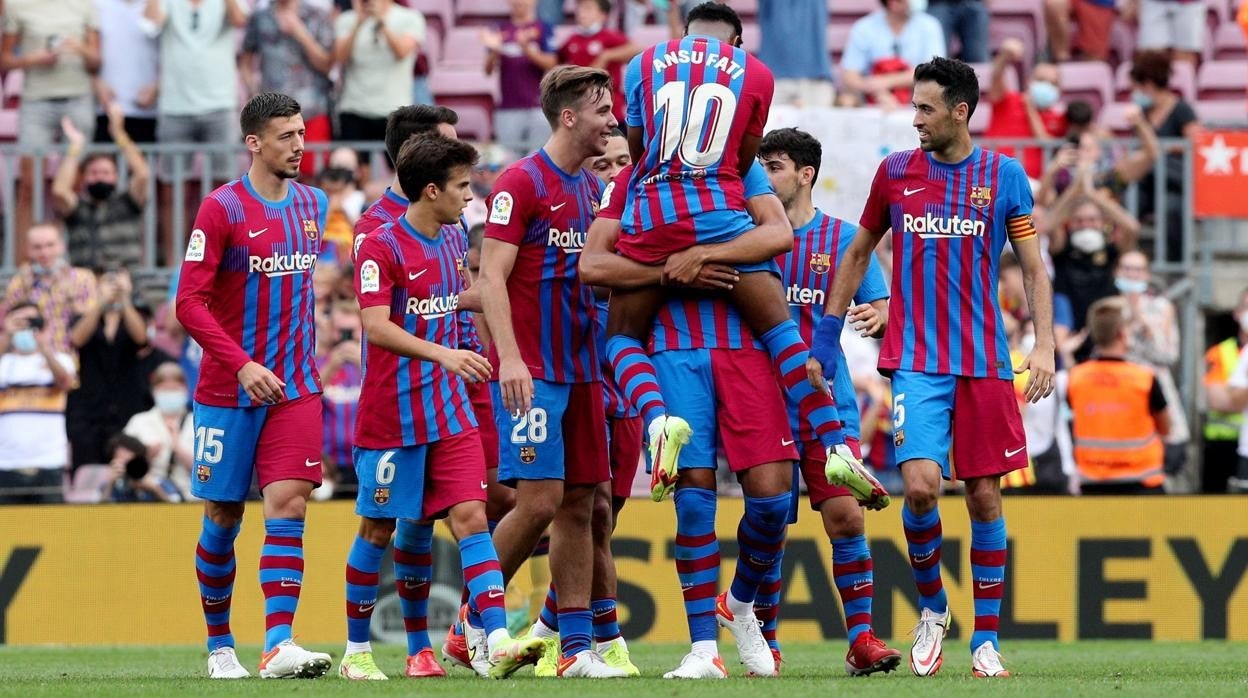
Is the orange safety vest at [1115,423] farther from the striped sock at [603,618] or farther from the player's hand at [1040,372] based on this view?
the striped sock at [603,618]

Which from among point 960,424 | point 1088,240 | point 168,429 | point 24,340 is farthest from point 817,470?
point 24,340

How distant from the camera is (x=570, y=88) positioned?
29.8 ft

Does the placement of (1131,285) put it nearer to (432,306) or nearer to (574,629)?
(574,629)

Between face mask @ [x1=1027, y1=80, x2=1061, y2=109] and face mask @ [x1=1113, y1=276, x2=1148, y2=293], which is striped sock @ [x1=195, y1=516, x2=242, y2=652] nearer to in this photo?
face mask @ [x1=1113, y1=276, x2=1148, y2=293]

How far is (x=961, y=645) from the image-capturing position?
13.5 m

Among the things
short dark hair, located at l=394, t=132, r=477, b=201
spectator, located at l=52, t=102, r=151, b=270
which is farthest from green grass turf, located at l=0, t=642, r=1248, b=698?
spectator, located at l=52, t=102, r=151, b=270

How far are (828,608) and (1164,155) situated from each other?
210 inches

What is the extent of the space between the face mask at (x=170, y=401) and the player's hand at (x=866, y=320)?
22.6ft

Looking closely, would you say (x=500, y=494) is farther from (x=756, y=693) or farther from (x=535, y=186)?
(x=756, y=693)

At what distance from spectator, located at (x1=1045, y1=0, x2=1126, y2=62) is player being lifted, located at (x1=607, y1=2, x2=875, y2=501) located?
1122cm

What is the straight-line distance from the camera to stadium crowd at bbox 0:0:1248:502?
1483cm

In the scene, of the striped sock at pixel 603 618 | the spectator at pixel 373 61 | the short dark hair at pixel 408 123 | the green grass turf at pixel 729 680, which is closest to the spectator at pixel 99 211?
the spectator at pixel 373 61

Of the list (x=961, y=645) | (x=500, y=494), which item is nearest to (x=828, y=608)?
(x=961, y=645)

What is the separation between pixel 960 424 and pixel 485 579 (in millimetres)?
2199
